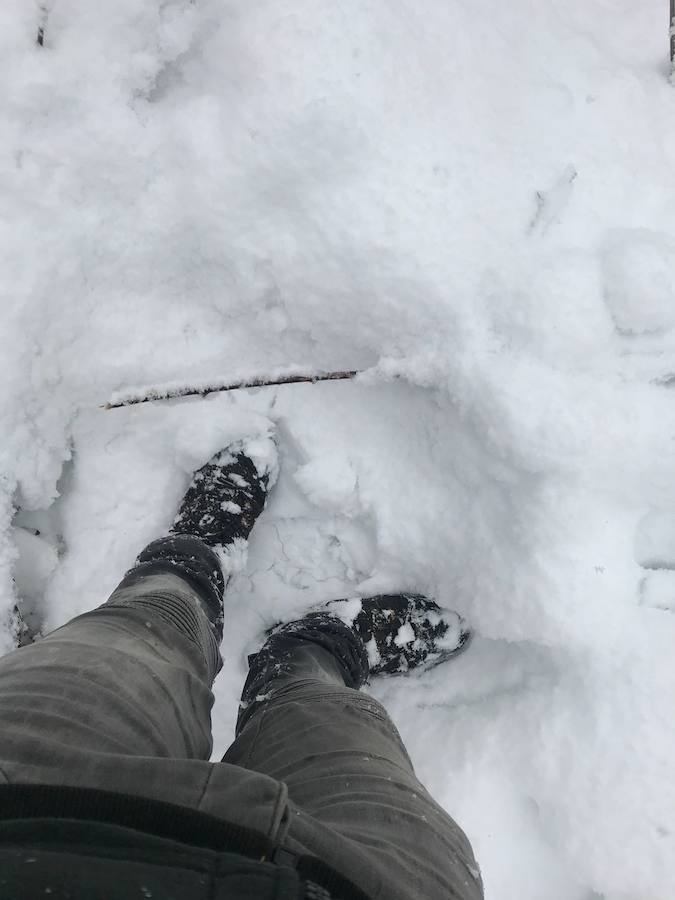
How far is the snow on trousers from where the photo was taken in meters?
0.63

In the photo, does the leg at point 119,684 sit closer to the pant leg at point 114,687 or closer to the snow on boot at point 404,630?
A: the pant leg at point 114,687

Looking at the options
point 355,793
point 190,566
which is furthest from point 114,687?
point 190,566

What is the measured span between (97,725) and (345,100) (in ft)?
4.45

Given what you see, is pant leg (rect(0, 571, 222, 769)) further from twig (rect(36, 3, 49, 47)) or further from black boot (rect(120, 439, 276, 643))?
twig (rect(36, 3, 49, 47))

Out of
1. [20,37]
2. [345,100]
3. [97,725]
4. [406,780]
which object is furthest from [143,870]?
[20,37]

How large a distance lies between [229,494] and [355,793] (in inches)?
35.7

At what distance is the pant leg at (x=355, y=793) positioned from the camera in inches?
25.6

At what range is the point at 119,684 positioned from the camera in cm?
86

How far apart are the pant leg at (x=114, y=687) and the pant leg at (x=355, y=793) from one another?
13 centimetres

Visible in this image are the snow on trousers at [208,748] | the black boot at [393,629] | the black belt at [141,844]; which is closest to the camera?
the black belt at [141,844]

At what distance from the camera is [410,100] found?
148cm

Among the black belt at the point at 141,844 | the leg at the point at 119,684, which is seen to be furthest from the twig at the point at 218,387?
the black belt at the point at 141,844

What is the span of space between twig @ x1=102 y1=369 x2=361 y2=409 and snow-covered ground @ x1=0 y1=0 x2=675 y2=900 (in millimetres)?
34

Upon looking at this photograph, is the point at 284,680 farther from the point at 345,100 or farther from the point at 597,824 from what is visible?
the point at 345,100
